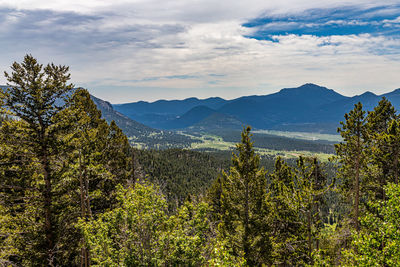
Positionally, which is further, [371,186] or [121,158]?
[121,158]

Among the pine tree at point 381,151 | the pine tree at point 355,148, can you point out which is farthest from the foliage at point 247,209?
the pine tree at point 381,151

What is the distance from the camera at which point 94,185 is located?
2316cm

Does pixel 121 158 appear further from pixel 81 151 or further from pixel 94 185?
pixel 81 151

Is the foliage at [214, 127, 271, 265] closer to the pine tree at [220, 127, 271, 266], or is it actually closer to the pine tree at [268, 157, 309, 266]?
the pine tree at [220, 127, 271, 266]

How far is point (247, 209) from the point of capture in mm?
17828

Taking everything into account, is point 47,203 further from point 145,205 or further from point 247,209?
point 247,209

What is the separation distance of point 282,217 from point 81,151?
17.9 metres

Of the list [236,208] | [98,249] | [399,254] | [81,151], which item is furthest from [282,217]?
[81,151]

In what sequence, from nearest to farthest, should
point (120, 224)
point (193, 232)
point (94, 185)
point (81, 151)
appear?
point (120, 224) < point (193, 232) < point (81, 151) < point (94, 185)

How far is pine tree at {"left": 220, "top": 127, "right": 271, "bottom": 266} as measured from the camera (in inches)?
687

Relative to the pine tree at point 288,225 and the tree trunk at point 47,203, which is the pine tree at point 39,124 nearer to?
the tree trunk at point 47,203

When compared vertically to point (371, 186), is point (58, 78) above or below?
above

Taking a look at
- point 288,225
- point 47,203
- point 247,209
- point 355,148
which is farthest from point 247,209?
point 47,203

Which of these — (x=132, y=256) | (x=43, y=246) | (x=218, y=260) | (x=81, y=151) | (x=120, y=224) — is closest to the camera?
(x=218, y=260)
